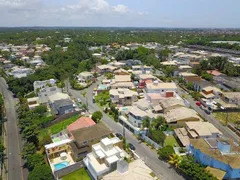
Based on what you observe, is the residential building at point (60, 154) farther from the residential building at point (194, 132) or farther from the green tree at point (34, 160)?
the residential building at point (194, 132)

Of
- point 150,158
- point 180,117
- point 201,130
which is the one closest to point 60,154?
point 150,158

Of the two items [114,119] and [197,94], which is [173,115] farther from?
[197,94]

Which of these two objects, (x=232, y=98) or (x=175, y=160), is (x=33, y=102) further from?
(x=232, y=98)

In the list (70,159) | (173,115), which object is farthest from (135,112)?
(70,159)

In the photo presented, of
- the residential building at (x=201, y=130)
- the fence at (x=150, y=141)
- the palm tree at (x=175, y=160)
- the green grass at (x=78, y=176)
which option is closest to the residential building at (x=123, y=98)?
the fence at (x=150, y=141)

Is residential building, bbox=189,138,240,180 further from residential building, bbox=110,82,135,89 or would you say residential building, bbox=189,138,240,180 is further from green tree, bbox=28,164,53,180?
residential building, bbox=110,82,135,89
